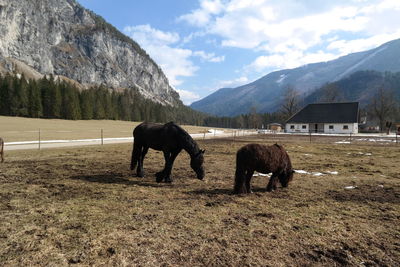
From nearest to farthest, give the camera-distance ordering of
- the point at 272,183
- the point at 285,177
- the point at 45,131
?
the point at 272,183, the point at 285,177, the point at 45,131

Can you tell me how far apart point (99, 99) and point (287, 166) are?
289 ft

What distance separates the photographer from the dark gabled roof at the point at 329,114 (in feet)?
195

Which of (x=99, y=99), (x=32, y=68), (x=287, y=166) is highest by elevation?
(x=32, y=68)

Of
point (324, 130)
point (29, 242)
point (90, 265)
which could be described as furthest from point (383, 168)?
point (324, 130)

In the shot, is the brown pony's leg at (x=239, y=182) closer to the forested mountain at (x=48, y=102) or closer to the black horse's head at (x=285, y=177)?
the black horse's head at (x=285, y=177)

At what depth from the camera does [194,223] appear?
15.4 ft

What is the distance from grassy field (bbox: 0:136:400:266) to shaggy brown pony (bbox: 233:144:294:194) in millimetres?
408

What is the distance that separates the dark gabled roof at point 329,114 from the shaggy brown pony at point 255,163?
62568mm

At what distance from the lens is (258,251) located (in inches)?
146

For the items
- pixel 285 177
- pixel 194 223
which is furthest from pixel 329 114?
pixel 194 223

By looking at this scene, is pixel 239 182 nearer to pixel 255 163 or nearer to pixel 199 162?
pixel 255 163

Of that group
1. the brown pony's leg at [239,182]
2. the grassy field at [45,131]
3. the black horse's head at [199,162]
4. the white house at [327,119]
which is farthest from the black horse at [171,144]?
the white house at [327,119]

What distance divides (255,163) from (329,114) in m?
65.3

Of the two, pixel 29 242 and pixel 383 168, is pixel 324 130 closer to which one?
pixel 383 168
